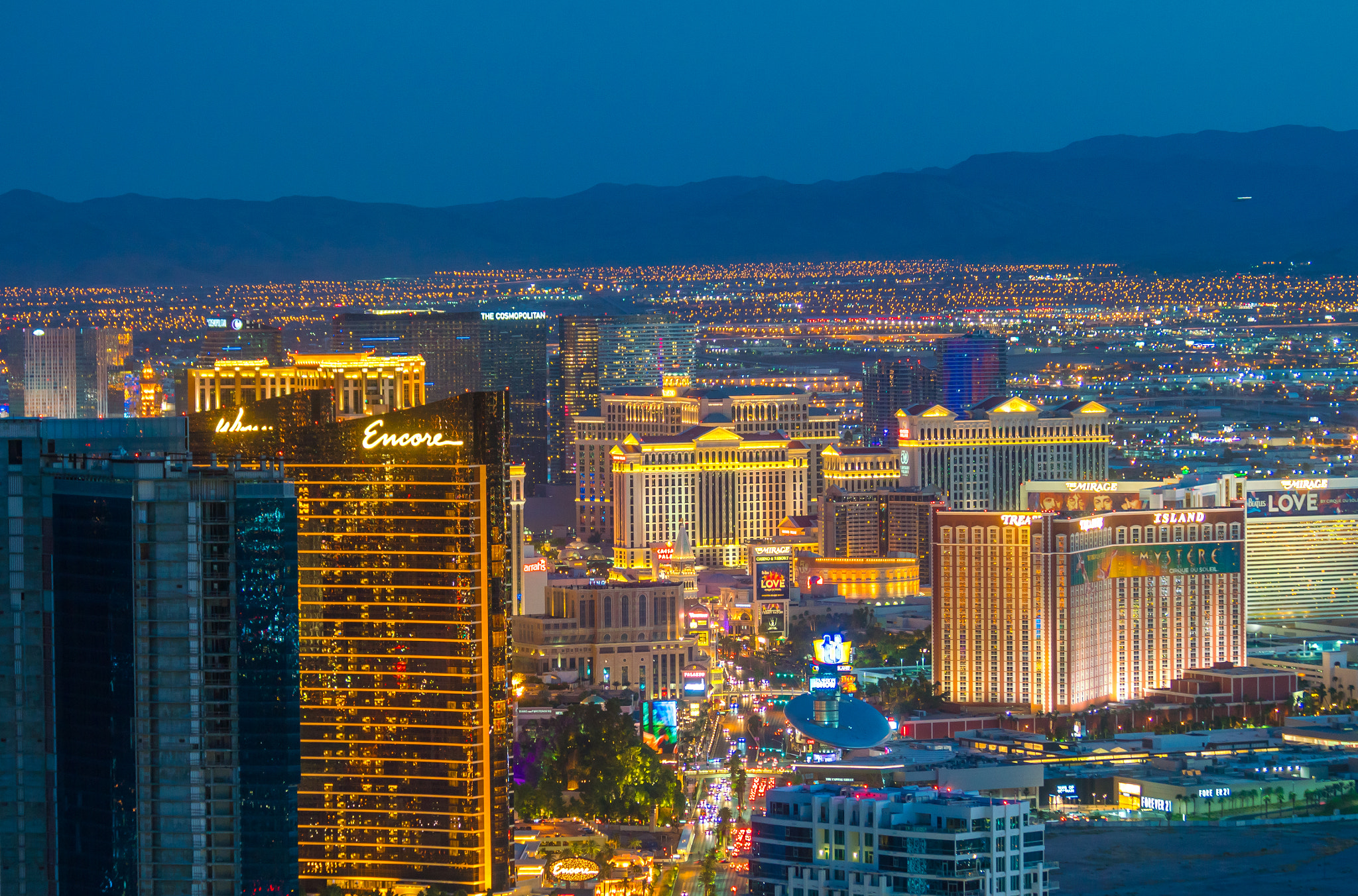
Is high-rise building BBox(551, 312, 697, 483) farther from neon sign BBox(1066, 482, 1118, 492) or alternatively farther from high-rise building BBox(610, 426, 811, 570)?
neon sign BBox(1066, 482, 1118, 492)

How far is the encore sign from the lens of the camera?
2680 inches

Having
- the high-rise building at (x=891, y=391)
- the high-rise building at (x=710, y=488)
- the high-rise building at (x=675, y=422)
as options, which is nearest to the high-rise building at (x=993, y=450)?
the high-rise building at (x=675, y=422)

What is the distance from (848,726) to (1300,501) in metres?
46.4

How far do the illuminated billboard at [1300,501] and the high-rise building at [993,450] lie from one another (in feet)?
66.5

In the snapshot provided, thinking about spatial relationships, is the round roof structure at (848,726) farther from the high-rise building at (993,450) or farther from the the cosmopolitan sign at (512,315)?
the the cosmopolitan sign at (512,315)

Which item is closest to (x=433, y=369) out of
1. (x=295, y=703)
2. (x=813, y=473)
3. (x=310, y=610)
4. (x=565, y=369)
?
(x=565, y=369)

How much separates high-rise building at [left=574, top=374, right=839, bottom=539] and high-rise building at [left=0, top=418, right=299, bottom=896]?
99.5 meters

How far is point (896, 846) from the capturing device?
6056 cm

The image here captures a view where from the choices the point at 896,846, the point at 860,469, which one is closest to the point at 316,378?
the point at 860,469

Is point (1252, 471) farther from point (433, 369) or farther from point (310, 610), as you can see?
Answer: point (310, 610)

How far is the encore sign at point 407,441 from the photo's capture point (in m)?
68.1

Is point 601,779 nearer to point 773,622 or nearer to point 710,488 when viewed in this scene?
point 773,622

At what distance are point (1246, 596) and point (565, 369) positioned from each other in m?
69.7

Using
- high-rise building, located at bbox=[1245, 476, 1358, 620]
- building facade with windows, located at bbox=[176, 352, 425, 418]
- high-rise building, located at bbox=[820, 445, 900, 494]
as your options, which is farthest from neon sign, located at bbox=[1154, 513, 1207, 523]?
high-rise building, located at bbox=[820, 445, 900, 494]
